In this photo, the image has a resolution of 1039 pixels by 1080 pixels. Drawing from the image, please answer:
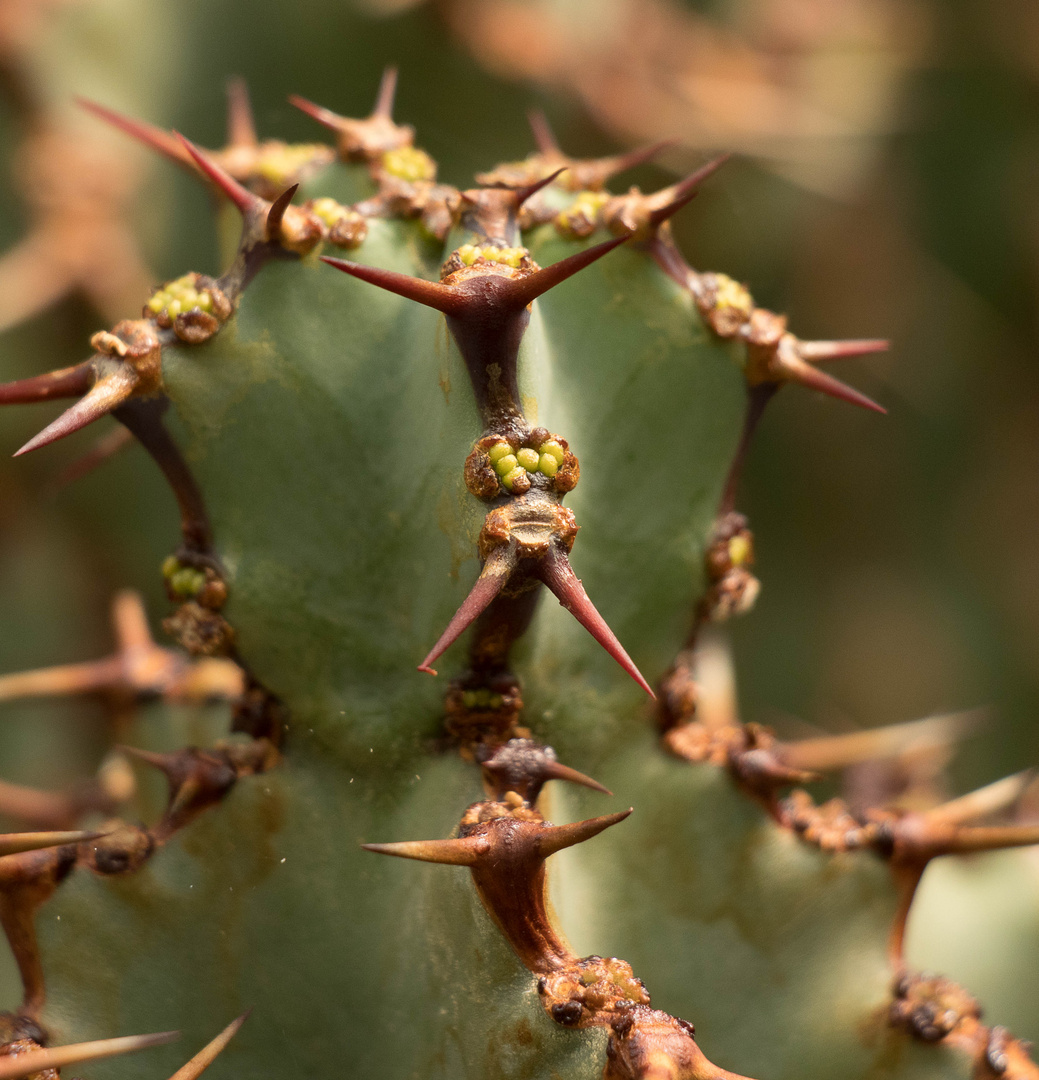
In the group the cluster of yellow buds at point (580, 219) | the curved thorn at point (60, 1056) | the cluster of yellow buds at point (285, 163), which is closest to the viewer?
the curved thorn at point (60, 1056)

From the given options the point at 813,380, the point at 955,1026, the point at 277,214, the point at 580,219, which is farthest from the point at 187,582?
the point at 955,1026

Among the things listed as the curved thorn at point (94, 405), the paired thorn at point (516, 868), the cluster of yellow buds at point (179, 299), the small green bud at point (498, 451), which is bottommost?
the paired thorn at point (516, 868)

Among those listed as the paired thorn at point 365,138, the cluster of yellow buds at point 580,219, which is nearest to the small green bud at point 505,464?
the cluster of yellow buds at point 580,219

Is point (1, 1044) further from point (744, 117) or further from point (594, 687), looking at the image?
point (744, 117)

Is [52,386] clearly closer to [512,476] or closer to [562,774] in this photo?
[512,476]

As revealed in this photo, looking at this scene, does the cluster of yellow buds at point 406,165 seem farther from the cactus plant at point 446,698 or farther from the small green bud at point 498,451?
the small green bud at point 498,451

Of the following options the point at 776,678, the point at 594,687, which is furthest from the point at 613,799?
the point at 776,678

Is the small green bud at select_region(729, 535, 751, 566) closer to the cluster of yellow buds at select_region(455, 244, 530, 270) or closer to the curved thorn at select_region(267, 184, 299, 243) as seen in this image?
the cluster of yellow buds at select_region(455, 244, 530, 270)

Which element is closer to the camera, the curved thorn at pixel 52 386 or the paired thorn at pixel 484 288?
the paired thorn at pixel 484 288
